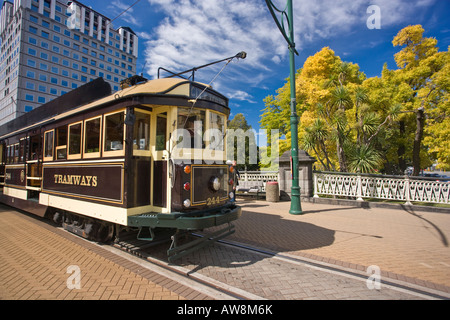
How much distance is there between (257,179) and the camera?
48.0ft

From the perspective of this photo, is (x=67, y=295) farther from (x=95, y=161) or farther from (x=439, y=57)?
(x=439, y=57)

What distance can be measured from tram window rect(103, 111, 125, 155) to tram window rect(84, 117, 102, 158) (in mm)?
301

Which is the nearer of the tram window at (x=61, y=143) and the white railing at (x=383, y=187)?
the tram window at (x=61, y=143)

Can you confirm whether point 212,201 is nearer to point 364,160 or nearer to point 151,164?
point 151,164

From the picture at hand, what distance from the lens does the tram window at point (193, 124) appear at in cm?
453

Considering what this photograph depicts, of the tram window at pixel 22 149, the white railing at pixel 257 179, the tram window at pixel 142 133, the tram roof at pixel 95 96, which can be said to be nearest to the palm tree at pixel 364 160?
the white railing at pixel 257 179

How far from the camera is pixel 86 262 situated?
4387 millimetres

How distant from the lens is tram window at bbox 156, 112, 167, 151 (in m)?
4.61

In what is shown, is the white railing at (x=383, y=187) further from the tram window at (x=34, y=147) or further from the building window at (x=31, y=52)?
the building window at (x=31, y=52)

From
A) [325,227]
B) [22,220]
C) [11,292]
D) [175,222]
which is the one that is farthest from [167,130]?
[22,220]

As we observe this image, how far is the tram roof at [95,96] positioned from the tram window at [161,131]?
50 cm

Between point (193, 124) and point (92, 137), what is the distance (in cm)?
228
